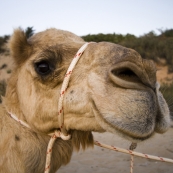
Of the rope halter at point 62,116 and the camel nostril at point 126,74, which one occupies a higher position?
the camel nostril at point 126,74

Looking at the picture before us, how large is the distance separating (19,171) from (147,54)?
49.8 feet

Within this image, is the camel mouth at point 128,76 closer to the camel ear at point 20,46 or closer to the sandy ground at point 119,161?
the camel ear at point 20,46

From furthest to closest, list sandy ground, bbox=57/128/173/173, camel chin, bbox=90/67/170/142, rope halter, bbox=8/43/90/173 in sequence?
1. sandy ground, bbox=57/128/173/173
2. rope halter, bbox=8/43/90/173
3. camel chin, bbox=90/67/170/142

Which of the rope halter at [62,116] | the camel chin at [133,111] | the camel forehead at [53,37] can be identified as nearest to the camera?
the camel chin at [133,111]

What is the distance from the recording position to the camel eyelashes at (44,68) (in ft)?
6.06

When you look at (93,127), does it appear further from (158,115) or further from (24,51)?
(24,51)

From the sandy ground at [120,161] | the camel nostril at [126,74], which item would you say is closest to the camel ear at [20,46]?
the camel nostril at [126,74]

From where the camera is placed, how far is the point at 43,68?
6.11ft

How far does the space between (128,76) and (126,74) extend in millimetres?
16

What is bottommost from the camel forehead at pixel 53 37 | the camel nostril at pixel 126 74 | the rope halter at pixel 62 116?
the rope halter at pixel 62 116

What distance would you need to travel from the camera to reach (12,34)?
2.20m

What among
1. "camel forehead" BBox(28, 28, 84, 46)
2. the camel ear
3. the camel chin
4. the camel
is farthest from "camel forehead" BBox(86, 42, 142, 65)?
the camel ear

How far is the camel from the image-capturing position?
135 cm

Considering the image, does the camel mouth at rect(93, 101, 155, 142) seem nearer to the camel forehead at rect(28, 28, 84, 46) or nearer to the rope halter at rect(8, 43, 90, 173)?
the rope halter at rect(8, 43, 90, 173)
